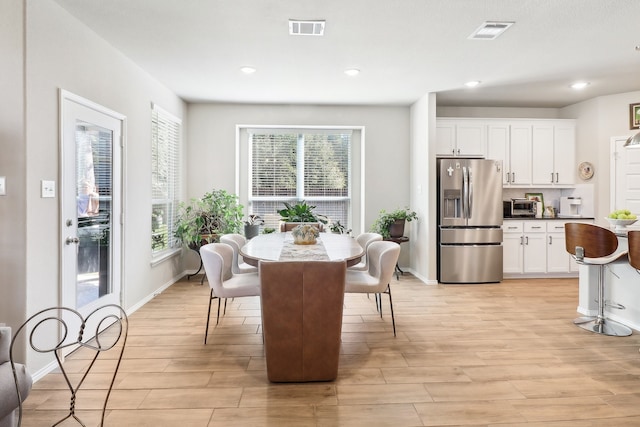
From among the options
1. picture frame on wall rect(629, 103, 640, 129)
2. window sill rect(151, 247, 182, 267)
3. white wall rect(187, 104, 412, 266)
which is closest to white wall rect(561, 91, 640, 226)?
picture frame on wall rect(629, 103, 640, 129)

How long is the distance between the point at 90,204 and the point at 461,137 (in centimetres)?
480

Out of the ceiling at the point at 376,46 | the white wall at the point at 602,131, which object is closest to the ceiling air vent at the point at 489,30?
the ceiling at the point at 376,46

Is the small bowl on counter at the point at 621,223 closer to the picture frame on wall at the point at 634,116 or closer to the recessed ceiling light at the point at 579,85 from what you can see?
the recessed ceiling light at the point at 579,85

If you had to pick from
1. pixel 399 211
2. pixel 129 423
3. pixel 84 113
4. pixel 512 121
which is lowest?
pixel 129 423

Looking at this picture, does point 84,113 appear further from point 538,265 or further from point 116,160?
point 538,265

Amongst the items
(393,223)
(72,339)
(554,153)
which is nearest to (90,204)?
(72,339)

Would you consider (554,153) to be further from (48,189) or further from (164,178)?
(48,189)

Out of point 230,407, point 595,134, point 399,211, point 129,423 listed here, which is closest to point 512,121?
point 595,134

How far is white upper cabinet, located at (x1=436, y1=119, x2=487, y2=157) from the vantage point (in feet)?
18.3

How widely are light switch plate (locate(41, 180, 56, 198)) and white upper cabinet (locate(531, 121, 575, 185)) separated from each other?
6.01 metres

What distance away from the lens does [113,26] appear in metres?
3.15

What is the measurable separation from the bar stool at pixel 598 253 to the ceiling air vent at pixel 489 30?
74.7 inches

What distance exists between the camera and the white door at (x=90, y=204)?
2.90 m

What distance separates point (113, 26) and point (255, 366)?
2959 mm
